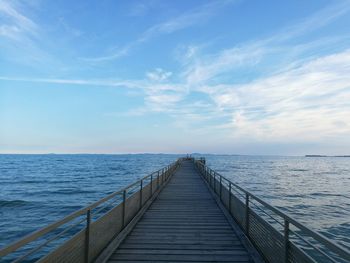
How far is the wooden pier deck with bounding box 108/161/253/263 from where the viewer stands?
549cm

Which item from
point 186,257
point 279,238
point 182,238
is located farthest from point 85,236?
point 279,238

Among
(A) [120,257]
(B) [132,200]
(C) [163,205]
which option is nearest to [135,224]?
(B) [132,200]

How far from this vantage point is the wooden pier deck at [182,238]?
216 inches

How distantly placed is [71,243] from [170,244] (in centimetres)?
252

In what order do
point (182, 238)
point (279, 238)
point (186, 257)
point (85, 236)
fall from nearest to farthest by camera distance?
point (279, 238)
point (85, 236)
point (186, 257)
point (182, 238)

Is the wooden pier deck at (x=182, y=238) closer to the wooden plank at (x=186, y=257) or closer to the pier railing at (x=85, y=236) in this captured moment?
the wooden plank at (x=186, y=257)

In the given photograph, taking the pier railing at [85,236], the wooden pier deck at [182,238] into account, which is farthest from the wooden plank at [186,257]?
the pier railing at [85,236]

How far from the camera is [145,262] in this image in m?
5.20

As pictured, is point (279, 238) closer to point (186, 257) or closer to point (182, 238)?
point (186, 257)

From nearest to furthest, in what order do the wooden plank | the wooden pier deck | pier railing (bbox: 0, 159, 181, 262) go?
pier railing (bbox: 0, 159, 181, 262) < the wooden plank < the wooden pier deck

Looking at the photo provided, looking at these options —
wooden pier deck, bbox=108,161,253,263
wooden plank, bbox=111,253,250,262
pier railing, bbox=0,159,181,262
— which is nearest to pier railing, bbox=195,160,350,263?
wooden pier deck, bbox=108,161,253,263

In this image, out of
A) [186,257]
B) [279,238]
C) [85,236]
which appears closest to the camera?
[279,238]

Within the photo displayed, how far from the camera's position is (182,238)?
6.70m

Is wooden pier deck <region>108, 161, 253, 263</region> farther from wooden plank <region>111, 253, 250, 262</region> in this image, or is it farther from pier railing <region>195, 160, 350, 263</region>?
pier railing <region>195, 160, 350, 263</region>
